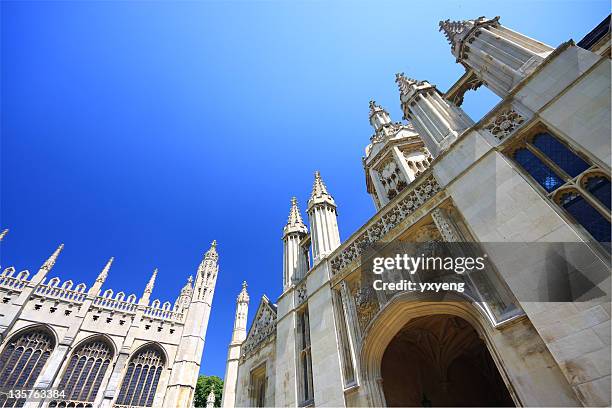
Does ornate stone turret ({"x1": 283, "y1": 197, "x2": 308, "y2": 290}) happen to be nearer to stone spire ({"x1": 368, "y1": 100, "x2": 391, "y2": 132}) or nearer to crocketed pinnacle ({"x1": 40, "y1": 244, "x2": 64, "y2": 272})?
stone spire ({"x1": 368, "y1": 100, "x2": 391, "y2": 132})

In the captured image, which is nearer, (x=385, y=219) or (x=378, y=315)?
(x=378, y=315)

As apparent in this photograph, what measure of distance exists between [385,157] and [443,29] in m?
5.36

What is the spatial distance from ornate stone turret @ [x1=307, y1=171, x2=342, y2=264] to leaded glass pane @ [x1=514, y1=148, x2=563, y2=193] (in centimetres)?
609

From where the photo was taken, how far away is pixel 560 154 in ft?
17.0

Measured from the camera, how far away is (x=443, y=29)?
11961mm

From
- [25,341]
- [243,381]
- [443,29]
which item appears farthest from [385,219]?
[25,341]

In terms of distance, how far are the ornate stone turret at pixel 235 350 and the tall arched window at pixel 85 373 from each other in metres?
19.1

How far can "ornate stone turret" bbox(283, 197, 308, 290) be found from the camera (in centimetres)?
1147

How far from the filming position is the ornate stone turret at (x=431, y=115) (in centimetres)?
796

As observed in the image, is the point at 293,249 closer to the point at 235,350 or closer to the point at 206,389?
the point at 235,350

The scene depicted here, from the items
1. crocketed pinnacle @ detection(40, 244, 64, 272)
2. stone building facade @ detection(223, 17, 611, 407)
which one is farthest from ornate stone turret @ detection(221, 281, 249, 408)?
crocketed pinnacle @ detection(40, 244, 64, 272)

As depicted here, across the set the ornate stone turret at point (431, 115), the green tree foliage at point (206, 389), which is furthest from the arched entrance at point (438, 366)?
the green tree foliage at point (206, 389)

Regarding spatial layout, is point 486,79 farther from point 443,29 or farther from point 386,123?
point 386,123

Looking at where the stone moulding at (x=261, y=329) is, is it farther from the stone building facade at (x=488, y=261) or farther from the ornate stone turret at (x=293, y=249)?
the ornate stone turret at (x=293, y=249)
